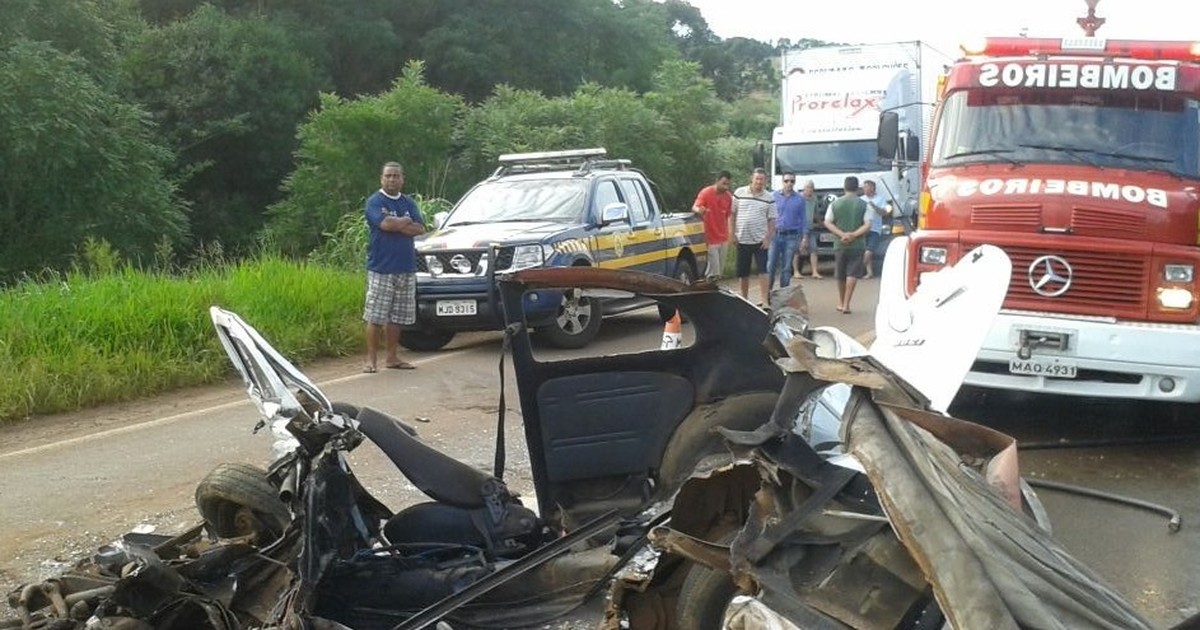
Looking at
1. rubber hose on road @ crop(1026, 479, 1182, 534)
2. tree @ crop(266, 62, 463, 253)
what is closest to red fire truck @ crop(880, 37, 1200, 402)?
rubber hose on road @ crop(1026, 479, 1182, 534)

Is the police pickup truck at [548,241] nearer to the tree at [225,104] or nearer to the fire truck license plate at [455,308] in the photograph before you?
the fire truck license plate at [455,308]

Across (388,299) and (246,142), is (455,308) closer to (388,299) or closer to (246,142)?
(388,299)

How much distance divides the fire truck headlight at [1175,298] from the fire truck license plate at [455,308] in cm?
639

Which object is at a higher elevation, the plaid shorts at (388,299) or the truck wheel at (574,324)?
the plaid shorts at (388,299)

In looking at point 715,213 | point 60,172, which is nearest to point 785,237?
point 715,213

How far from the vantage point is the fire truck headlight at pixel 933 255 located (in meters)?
7.98

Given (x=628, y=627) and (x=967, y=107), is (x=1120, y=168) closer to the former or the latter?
(x=967, y=107)

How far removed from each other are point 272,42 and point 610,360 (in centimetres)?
3046

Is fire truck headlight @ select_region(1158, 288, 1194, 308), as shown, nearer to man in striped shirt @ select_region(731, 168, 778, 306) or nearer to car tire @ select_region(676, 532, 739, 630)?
car tire @ select_region(676, 532, 739, 630)

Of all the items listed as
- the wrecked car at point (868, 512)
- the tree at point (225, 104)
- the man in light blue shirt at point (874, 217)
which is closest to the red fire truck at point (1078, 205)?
the wrecked car at point (868, 512)

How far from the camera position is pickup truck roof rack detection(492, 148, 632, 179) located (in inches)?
559

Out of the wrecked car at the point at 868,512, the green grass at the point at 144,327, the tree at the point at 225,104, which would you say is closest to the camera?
the wrecked car at the point at 868,512

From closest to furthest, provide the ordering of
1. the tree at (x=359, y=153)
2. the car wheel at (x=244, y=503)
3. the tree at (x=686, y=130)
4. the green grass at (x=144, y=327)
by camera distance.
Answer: the car wheel at (x=244, y=503)
the green grass at (x=144, y=327)
the tree at (x=359, y=153)
the tree at (x=686, y=130)

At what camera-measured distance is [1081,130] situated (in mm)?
8305
